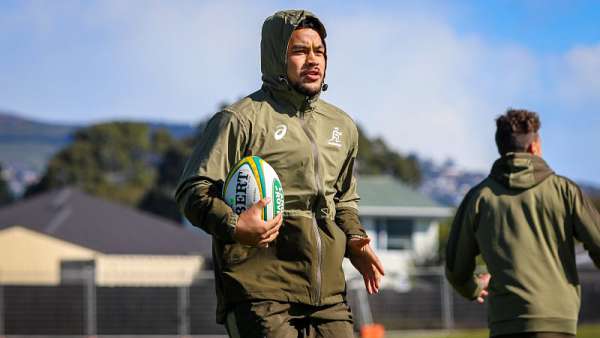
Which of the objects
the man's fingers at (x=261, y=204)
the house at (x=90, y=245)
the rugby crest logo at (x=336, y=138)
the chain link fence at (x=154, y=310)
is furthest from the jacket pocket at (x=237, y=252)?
the house at (x=90, y=245)

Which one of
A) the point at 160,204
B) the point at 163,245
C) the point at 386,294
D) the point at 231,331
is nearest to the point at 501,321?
the point at 231,331

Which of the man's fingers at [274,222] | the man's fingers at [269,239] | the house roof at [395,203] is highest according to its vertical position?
the man's fingers at [274,222]

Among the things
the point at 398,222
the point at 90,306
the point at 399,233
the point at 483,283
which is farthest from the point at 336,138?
the point at 398,222

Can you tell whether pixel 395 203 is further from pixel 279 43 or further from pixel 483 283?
pixel 279 43

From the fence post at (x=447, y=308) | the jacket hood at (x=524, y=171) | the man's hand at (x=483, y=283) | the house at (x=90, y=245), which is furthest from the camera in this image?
the house at (x=90, y=245)

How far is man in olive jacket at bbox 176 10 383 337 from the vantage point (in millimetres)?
5691

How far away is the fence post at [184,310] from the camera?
30.1m

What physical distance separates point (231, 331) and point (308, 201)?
0.69 m

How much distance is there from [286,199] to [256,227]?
345 mm

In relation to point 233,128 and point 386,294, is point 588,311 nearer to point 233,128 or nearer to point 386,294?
point 386,294

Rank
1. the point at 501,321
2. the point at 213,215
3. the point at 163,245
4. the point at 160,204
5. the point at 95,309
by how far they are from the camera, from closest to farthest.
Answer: the point at 213,215 < the point at 501,321 < the point at 95,309 < the point at 163,245 < the point at 160,204

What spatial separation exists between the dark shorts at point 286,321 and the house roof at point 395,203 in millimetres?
48384

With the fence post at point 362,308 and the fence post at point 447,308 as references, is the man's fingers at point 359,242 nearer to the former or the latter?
the fence post at point 362,308

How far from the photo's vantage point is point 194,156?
19.1ft
